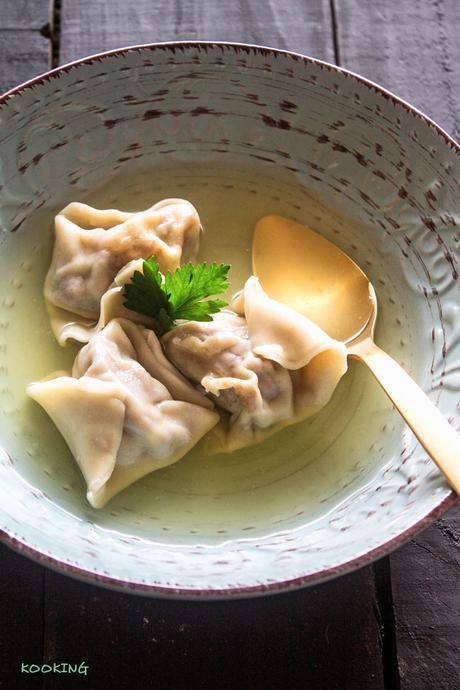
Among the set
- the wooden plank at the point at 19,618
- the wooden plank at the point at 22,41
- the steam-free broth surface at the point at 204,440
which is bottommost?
the wooden plank at the point at 19,618

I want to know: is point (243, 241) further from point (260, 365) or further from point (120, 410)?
point (120, 410)

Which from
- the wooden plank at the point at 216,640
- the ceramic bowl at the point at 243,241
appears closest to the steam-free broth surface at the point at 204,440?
the ceramic bowl at the point at 243,241

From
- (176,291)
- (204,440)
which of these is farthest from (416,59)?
(204,440)

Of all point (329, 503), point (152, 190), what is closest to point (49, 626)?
point (329, 503)

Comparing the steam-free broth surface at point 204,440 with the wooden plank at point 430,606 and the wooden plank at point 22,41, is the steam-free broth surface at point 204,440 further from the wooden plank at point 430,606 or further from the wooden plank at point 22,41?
the wooden plank at point 22,41

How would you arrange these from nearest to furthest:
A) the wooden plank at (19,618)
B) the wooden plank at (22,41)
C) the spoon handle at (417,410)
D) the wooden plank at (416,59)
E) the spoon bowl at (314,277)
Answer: the spoon handle at (417,410)
the wooden plank at (19,618)
the wooden plank at (416,59)
the spoon bowl at (314,277)
the wooden plank at (22,41)

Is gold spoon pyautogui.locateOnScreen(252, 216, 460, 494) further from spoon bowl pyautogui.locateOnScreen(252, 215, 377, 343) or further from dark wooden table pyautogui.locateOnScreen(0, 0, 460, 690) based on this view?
dark wooden table pyautogui.locateOnScreen(0, 0, 460, 690)
